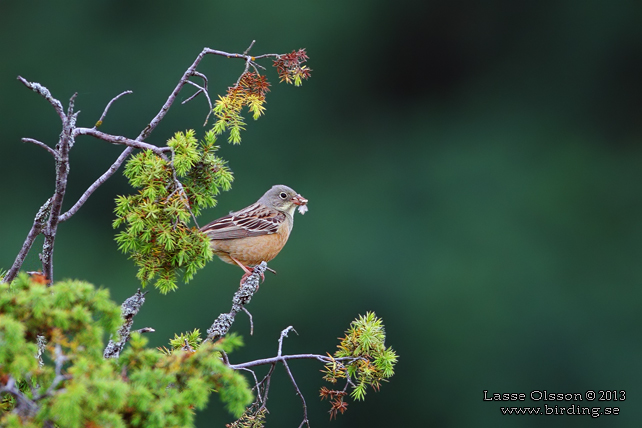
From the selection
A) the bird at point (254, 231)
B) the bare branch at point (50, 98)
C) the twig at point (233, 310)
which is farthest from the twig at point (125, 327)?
the bird at point (254, 231)

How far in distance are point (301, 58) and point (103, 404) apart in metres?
1.65

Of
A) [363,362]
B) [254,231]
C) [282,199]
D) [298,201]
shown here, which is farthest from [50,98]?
[282,199]

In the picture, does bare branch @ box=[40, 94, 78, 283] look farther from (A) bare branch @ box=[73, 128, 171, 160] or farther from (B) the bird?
(B) the bird

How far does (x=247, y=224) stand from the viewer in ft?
14.8

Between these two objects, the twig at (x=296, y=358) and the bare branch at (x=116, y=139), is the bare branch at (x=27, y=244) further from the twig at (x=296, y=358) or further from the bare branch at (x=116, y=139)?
the twig at (x=296, y=358)

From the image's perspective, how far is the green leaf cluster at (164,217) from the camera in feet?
9.02

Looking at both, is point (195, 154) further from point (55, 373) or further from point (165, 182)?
point (55, 373)

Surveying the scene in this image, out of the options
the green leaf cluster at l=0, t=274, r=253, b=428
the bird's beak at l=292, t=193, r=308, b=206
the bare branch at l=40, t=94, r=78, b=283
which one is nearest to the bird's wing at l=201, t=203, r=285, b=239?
the bird's beak at l=292, t=193, r=308, b=206

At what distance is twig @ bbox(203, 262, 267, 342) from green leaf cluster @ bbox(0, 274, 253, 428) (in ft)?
1.95

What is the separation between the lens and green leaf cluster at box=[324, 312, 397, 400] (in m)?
2.90

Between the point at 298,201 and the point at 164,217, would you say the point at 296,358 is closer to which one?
the point at 164,217

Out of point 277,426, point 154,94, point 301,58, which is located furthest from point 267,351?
point 301,58

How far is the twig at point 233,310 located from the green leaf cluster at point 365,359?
422mm

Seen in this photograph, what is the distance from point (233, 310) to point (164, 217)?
1.52 ft
